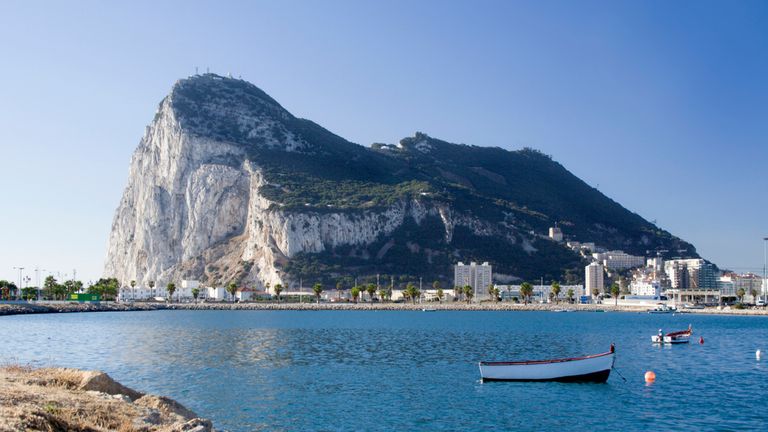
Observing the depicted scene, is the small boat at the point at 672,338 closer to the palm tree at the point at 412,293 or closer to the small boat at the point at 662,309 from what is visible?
the small boat at the point at 662,309

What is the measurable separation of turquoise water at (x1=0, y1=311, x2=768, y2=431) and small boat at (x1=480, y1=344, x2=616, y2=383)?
82cm

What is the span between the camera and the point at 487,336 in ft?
251

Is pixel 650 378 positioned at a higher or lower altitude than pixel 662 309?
lower

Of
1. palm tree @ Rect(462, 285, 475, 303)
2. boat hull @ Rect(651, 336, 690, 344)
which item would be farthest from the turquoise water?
palm tree @ Rect(462, 285, 475, 303)

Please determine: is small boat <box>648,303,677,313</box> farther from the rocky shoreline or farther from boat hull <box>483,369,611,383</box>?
boat hull <box>483,369,611,383</box>

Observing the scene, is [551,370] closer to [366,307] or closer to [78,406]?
[78,406]

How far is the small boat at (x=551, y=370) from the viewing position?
40.7 meters

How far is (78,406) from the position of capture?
61.0ft

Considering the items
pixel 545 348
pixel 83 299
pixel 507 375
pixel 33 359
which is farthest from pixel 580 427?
pixel 83 299

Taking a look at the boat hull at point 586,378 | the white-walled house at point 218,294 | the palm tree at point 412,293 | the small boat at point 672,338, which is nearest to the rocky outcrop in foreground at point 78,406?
the boat hull at point 586,378

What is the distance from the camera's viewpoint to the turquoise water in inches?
1184

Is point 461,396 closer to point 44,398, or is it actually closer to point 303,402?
point 303,402

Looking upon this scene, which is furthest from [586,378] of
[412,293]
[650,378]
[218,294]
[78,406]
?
[218,294]

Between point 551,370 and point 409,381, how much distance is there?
831 centimetres
